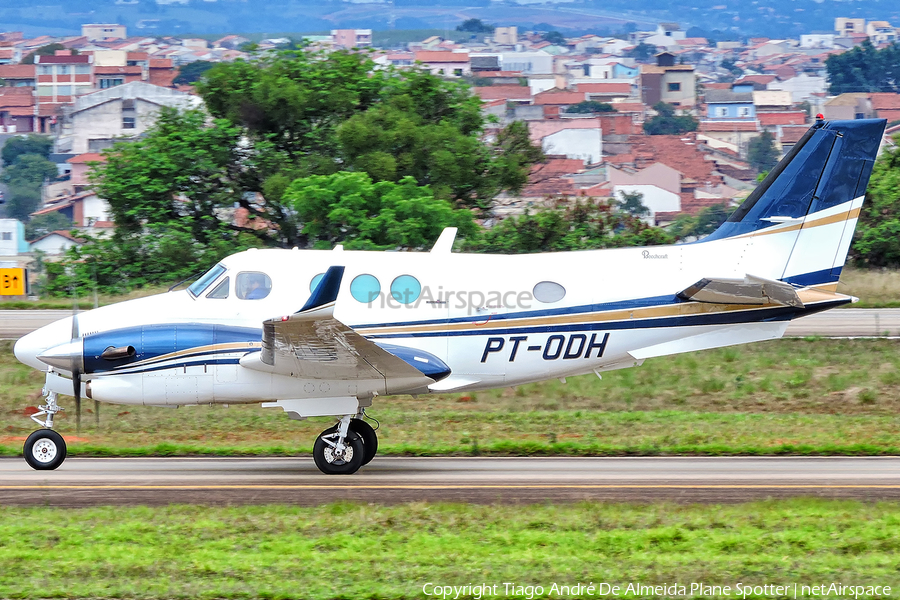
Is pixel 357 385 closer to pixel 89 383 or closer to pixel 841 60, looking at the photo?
pixel 89 383

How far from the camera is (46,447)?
594 inches

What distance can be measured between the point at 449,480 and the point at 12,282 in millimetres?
21316

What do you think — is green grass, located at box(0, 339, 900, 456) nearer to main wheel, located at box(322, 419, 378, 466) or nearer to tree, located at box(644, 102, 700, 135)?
main wheel, located at box(322, 419, 378, 466)

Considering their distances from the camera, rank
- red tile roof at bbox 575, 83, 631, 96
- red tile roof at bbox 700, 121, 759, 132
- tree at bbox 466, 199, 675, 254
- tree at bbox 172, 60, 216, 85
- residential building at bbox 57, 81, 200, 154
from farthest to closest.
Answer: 1. red tile roof at bbox 575, 83, 631, 96
2. tree at bbox 172, 60, 216, 85
3. red tile roof at bbox 700, 121, 759, 132
4. residential building at bbox 57, 81, 200, 154
5. tree at bbox 466, 199, 675, 254

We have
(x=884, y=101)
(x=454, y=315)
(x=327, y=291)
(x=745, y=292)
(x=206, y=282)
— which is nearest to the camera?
(x=327, y=291)

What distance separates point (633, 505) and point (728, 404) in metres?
10.6

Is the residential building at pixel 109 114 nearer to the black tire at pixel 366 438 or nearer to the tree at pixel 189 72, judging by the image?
the tree at pixel 189 72

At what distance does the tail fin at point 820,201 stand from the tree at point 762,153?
106943 millimetres

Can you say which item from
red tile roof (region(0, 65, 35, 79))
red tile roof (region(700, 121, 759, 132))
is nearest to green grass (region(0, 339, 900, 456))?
red tile roof (region(700, 121, 759, 132))

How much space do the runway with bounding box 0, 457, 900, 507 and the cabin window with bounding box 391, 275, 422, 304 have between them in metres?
2.60

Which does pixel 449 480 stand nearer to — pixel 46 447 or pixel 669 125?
pixel 46 447

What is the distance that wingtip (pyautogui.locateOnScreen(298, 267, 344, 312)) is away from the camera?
13.4 m

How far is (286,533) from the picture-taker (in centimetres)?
1172

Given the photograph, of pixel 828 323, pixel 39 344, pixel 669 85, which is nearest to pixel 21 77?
pixel 669 85
